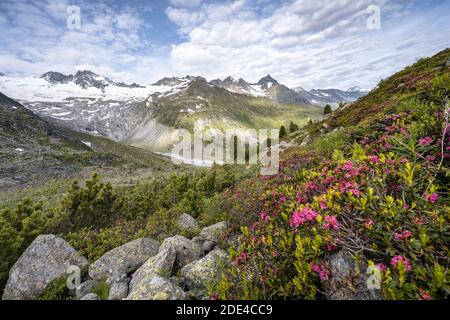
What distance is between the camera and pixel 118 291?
204 inches

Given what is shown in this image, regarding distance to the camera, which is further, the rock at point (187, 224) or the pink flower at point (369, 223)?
the rock at point (187, 224)

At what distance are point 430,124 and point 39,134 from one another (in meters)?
164

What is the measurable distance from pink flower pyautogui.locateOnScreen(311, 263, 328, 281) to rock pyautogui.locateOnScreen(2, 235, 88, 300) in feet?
22.7

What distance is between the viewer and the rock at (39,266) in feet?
20.1

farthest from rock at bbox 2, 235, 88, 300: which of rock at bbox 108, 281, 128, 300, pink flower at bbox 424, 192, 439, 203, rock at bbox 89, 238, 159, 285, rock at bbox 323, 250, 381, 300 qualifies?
pink flower at bbox 424, 192, 439, 203

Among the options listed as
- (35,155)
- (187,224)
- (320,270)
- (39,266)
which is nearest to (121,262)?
(39,266)

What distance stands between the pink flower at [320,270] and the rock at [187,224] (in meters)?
5.40

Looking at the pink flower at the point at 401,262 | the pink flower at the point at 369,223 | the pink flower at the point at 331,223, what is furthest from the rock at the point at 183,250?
the pink flower at the point at 401,262

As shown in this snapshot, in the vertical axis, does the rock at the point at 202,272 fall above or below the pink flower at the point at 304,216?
below

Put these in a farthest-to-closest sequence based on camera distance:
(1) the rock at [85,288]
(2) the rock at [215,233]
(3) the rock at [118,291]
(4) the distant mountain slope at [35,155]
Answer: (4) the distant mountain slope at [35,155]
(2) the rock at [215,233]
(1) the rock at [85,288]
(3) the rock at [118,291]

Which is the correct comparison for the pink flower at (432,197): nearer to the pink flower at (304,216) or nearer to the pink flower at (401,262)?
the pink flower at (401,262)

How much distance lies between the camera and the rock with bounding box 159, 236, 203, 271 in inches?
234

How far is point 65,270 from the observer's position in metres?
6.70
